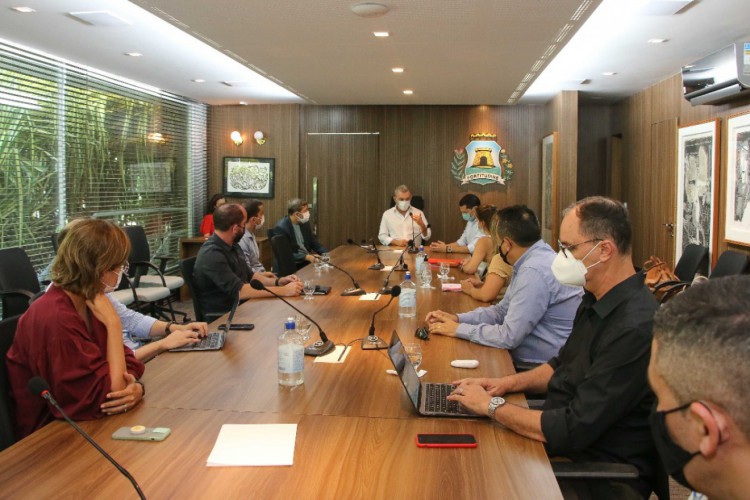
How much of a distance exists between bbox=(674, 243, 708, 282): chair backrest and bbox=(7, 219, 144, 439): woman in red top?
5163mm

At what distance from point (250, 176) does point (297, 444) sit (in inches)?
333

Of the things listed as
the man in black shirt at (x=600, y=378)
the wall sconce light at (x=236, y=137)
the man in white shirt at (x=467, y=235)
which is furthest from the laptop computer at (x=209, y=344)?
the wall sconce light at (x=236, y=137)

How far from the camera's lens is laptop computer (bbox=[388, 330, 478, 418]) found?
2.16m

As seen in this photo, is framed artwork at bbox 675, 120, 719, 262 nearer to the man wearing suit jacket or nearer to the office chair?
the man wearing suit jacket

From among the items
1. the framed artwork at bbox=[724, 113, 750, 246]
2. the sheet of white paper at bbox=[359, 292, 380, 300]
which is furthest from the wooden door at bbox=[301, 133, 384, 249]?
the sheet of white paper at bbox=[359, 292, 380, 300]

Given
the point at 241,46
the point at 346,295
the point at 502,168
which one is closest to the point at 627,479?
the point at 346,295

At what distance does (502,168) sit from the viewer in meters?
9.95

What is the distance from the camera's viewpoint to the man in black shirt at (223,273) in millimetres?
4500

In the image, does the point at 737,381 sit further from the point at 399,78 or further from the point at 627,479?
the point at 399,78

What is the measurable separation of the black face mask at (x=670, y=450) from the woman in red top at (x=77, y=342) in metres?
1.63

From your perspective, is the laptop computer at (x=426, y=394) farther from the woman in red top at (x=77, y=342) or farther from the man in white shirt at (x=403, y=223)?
the man in white shirt at (x=403, y=223)

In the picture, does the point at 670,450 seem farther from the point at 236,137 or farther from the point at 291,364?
the point at 236,137

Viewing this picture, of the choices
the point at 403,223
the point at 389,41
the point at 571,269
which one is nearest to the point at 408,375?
the point at 571,269

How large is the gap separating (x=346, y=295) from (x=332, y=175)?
5795 mm
